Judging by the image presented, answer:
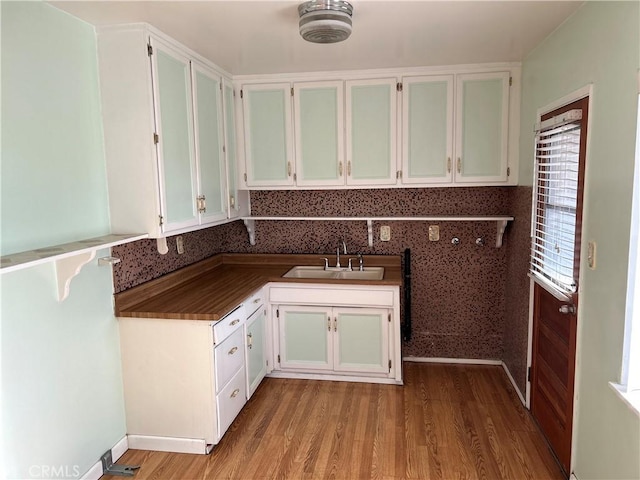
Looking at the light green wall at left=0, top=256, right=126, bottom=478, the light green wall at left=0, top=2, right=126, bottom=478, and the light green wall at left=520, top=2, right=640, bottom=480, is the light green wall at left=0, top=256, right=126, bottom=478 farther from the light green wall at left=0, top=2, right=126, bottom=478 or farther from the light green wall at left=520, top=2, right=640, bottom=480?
the light green wall at left=520, top=2, right=640, bottom=480

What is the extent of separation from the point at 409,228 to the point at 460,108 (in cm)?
98

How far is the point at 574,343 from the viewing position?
7.04 ft

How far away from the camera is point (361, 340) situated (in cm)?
330

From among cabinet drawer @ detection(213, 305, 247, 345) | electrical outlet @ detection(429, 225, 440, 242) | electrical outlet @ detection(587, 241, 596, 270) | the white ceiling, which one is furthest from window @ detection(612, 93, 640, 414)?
electrical outlet @ detection(429, 225, 440, 242)

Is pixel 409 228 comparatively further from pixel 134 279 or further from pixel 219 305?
Answer: pixel 134 279

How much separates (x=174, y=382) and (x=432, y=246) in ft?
7.10

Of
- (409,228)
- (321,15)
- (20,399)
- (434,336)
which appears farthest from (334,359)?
(321,15)

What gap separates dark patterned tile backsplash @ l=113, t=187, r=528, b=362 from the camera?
141 inches

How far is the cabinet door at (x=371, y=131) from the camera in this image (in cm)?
331

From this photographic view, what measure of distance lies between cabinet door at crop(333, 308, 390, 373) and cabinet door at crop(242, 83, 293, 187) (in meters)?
1.11

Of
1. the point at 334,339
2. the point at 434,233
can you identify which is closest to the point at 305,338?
the point at 334,339

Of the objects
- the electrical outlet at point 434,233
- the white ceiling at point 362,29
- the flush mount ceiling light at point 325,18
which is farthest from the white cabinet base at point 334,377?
the flush mount ceiling light at point 325,18

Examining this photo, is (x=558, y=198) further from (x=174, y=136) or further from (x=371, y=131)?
(x=174, y=136)

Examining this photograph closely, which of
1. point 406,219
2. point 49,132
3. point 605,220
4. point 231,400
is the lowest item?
point 231,400
